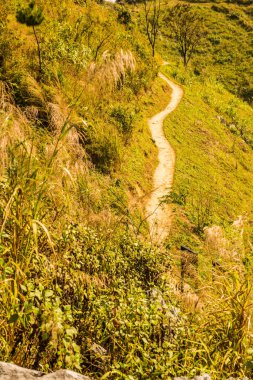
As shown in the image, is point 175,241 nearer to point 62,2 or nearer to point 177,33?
point 62,2

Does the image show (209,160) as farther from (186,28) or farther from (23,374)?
(186,28)

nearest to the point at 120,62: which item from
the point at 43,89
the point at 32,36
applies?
the point at 43,89

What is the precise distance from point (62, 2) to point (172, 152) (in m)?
8.25

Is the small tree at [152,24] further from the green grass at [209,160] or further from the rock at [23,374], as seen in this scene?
the rock at [23,374]

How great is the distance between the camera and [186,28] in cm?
4559

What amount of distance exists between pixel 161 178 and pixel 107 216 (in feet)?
23.0

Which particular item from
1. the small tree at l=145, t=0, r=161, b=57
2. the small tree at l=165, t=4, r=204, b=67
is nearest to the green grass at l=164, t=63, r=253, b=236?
the small tree at l=145, t=0, r=161, b=57

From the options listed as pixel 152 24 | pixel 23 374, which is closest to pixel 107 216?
pixel 23 374

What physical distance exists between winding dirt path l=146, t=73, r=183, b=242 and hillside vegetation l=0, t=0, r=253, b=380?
0.32 meters

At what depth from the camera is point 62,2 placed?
16172 millimetres

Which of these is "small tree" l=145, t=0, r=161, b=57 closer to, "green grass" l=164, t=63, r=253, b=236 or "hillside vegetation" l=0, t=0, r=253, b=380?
"green grass" l=164, t=63, r=253, b=236

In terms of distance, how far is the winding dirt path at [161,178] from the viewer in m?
10.5

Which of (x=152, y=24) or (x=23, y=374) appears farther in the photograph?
(x=152, y=24)

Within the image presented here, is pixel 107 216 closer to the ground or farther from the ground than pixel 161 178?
farther from the ground
